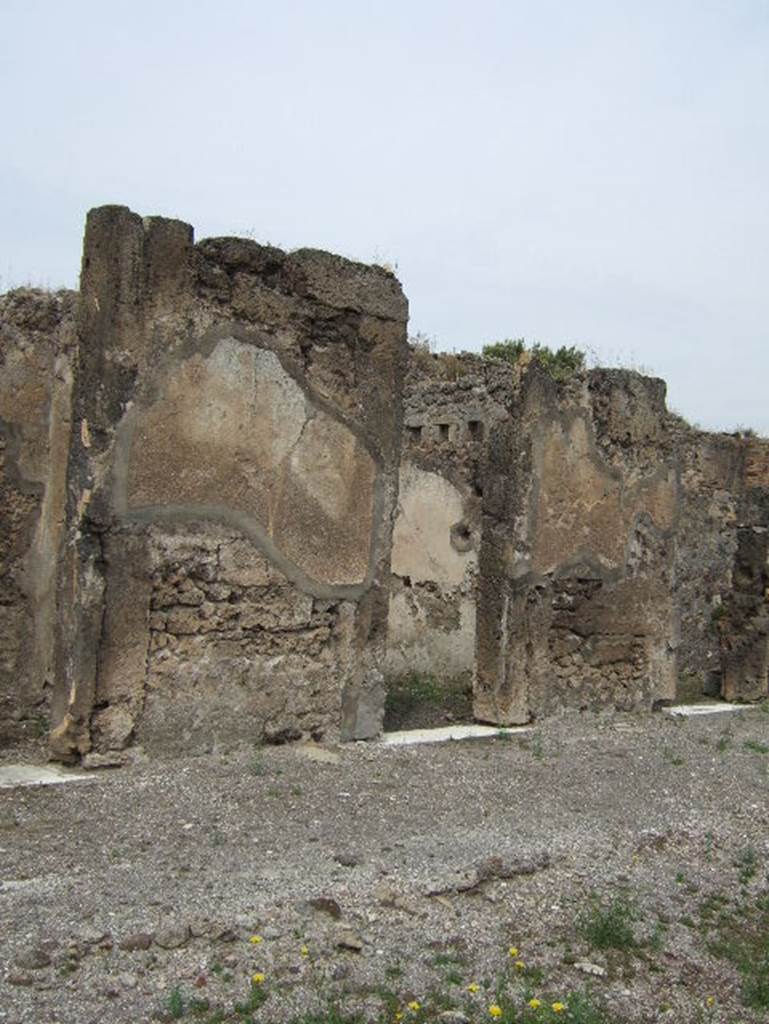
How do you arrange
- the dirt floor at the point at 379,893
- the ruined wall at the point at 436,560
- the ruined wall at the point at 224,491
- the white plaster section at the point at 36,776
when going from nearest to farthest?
the dirt floor at the point at 379,893 → the white plaster section at the point at 36,776 → the ruined wall at the point at 224,491 → the ruined wall at the point at 436,560

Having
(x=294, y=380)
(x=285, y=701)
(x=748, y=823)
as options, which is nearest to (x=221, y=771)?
(x=285, y=701)

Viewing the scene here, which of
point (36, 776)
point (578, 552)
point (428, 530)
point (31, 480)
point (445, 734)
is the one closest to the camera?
point (36, 776)

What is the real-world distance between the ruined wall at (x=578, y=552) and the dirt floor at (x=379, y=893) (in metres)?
1.34

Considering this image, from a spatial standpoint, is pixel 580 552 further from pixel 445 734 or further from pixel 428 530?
pixel 428 530

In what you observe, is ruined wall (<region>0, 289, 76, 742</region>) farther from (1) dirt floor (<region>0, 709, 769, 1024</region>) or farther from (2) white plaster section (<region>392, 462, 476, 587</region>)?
(2) white plaster section (<region>392, 462, 476, 587</region>)

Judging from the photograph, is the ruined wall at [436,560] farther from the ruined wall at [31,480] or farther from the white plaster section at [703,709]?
the ruined wall at [31,480]

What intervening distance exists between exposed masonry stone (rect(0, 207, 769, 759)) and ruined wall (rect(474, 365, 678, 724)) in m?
0.02

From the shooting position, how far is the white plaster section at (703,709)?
7.75 meters

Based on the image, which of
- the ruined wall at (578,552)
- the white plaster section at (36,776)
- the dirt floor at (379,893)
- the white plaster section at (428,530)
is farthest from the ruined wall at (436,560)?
the white plaster section at (36,776)

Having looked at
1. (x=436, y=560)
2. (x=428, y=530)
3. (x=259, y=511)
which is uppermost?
(x=428, y=530)

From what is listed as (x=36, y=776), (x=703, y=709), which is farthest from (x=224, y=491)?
(x=703, y=709)

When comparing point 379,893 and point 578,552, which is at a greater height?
point 578,552

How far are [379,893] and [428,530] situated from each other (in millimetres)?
5997

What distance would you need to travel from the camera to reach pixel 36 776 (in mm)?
4664
